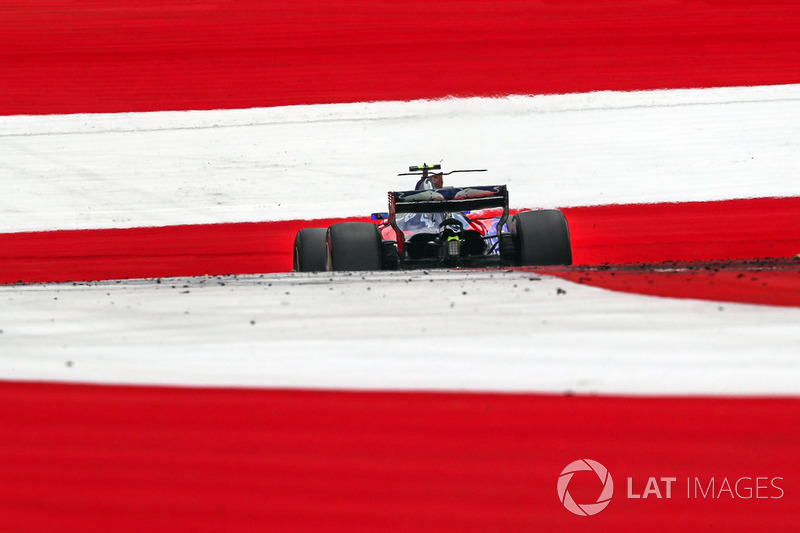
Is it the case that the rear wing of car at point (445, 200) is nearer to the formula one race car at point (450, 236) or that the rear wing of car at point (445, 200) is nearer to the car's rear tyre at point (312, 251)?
the formula one race car at point (450, 236)

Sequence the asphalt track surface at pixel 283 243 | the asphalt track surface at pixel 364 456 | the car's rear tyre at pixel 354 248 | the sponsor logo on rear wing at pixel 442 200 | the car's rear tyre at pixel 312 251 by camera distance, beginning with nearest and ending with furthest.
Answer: the asphalt track surface at pixel 364 456
the car's rear tyre at pixel 354 248
the sponsor logo on rear wing at pixel 442 200
the car's rear tyre at pixel 312 251
the asphalt track surface at pixel 283 243

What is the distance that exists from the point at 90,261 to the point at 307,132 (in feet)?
8.51

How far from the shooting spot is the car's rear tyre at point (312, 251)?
22.8ft

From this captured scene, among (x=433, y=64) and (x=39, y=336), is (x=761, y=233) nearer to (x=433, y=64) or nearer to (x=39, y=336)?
(x=433, y=64)

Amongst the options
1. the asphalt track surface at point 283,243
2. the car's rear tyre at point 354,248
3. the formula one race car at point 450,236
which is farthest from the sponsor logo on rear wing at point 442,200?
the asphalt track surface at point 283,243

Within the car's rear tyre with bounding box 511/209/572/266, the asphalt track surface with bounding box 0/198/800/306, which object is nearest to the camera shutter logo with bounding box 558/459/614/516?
the car's rear tyre with bounding box 511/209/572/266

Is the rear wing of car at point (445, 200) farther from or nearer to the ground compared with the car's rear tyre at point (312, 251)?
farther from the ground

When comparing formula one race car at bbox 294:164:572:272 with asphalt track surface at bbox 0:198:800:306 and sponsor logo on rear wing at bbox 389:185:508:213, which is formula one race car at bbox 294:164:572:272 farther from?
asphalt track surface at bbox 0:198:800:306

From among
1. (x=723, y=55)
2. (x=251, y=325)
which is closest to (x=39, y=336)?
(x=251, y=325)

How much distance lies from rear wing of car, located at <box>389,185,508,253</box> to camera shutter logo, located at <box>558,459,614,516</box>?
3.80 metres

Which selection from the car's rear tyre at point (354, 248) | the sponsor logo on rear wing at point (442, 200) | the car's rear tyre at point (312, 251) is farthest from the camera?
the car's rear tyre at point (312, 251)

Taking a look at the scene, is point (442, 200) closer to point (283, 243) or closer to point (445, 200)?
point (445, 200)

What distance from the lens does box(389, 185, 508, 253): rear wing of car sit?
6.55m

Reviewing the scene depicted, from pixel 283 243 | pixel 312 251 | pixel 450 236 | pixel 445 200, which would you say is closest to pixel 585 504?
pixel 450 236
